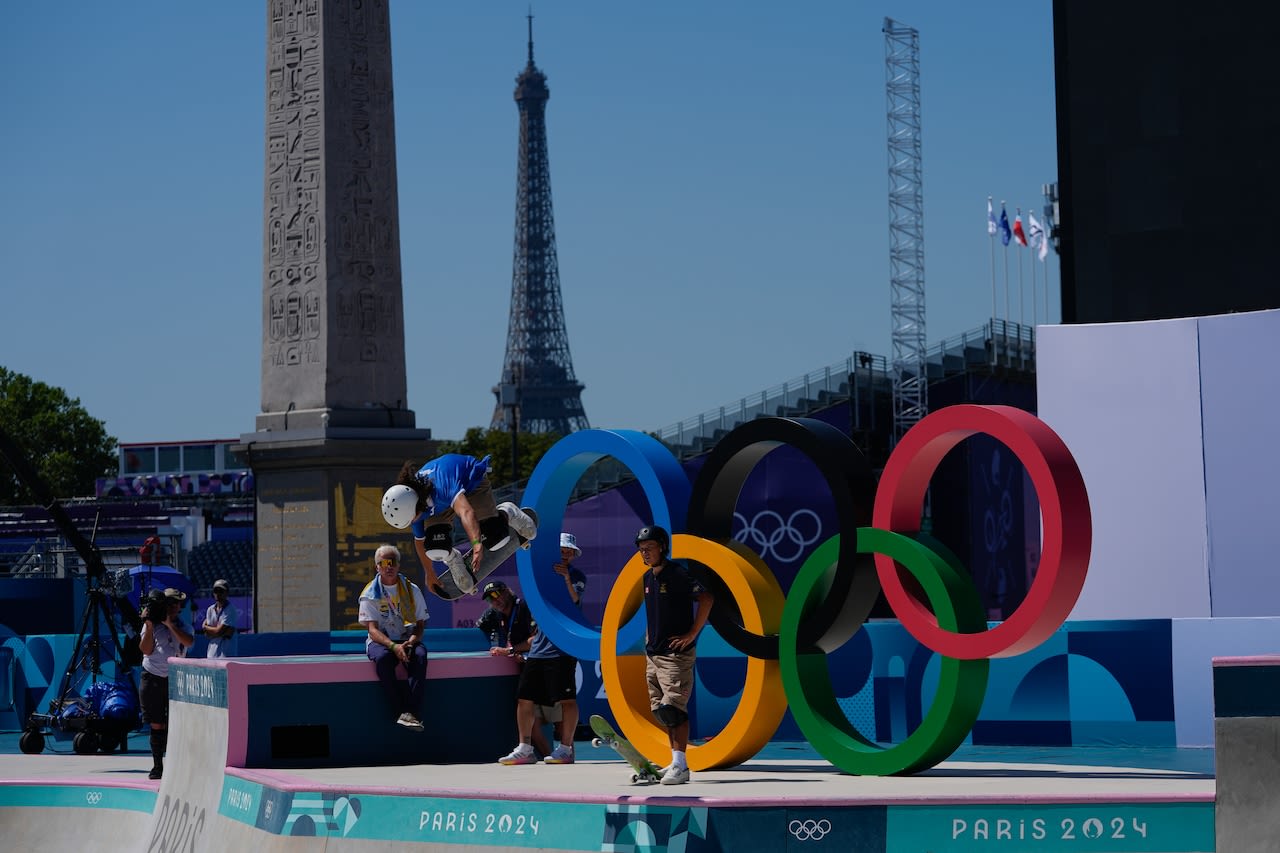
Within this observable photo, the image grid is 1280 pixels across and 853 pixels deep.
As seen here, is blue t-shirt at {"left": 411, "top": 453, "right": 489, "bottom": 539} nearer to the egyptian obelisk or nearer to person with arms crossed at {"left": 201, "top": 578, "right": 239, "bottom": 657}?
person with arms crossed at {"left": 201, "top": 578, "right": 239, "bottom": 657}

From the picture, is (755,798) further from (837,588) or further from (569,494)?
(569,494)

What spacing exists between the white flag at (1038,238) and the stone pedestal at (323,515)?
38.2 metres

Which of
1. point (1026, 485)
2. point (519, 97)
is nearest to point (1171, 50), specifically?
point (1026, 485)

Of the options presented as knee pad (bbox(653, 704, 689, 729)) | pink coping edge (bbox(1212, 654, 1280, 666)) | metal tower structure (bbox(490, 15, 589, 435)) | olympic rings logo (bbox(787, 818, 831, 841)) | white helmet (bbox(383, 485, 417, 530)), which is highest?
metal tower structure (bbox(490, 15, 589, 435))

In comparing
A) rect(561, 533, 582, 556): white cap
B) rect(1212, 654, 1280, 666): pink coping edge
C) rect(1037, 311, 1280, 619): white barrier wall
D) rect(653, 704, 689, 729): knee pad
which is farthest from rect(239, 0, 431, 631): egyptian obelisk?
rect(1212, 654, 1280, 666): pink coping edge

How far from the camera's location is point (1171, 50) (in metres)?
26.6

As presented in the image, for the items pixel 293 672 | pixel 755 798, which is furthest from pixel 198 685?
pixel 755 798

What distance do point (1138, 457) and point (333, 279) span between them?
1380 cm

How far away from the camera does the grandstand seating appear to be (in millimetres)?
84625

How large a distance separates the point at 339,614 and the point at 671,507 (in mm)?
17728

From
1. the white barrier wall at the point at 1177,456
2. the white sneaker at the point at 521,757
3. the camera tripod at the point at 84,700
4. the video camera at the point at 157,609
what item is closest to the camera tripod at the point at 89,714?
the camera tripod at the point at 84,700

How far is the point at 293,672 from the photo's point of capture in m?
16.8

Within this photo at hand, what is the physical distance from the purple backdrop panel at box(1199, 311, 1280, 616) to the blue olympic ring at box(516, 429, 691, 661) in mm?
11059

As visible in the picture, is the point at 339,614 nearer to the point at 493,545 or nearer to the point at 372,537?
the point at 372,537
